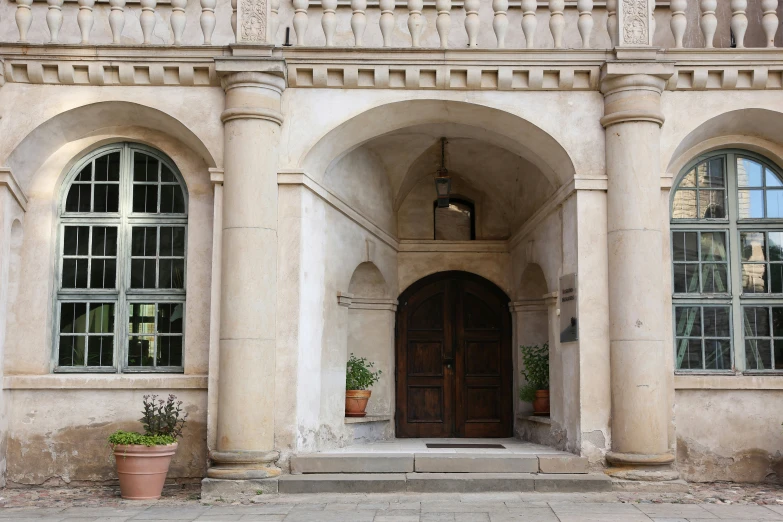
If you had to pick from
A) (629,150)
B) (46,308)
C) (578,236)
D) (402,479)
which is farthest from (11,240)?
(629,150)

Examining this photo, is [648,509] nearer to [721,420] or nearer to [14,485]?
[721,420]

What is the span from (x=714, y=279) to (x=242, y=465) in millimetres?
5924

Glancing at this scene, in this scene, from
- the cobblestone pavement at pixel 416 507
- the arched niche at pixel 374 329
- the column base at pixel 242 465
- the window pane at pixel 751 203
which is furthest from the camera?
the arched niche at pixel 374 329

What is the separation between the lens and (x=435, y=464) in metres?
9.46

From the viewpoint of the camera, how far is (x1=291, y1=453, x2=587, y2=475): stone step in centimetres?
940

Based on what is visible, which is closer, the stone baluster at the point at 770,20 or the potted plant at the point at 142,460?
the potted plant at the point at 142,460

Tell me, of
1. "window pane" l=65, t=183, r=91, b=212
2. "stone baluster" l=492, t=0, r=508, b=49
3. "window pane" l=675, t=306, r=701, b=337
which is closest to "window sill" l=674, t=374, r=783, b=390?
"window pane" l=675, t=306, r=701, b=337

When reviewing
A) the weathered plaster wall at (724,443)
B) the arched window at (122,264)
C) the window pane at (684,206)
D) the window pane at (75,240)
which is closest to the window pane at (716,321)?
the weathered plaster wall at (724,443)

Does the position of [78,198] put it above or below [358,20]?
below

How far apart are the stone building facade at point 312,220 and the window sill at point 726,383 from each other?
0.02 metres

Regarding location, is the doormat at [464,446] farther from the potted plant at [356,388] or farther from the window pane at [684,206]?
the window pane at [684,206]

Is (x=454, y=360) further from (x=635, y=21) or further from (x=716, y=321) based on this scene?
(x=635, y=21)

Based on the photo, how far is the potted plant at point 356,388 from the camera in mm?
12008

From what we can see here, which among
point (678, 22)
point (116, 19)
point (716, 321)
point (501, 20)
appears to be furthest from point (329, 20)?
point (716, 321)
